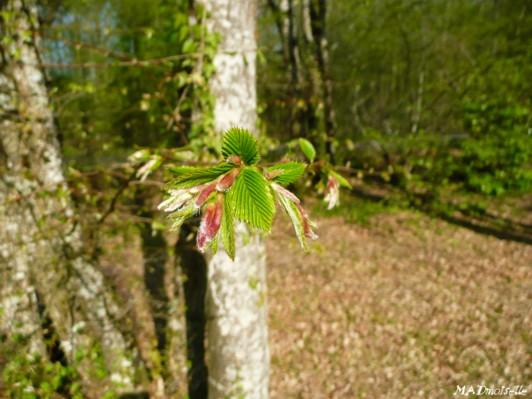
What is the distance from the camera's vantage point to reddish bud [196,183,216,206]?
0.65m

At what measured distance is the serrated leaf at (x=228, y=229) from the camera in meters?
0.65

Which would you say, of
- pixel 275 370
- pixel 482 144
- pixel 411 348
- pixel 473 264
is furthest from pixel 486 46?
pixel 275 370

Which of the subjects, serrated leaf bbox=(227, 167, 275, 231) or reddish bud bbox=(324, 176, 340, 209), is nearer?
serrated leaf bbox=(227, 167, 275, 231)

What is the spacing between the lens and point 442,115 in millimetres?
10773

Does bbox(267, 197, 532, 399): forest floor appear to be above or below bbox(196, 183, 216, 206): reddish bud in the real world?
below

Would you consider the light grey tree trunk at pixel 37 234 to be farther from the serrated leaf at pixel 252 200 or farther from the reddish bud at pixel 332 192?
the serrated leaf at pixel 252 200

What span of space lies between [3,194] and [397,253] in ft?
22.1

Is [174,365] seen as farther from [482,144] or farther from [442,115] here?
[442,115]

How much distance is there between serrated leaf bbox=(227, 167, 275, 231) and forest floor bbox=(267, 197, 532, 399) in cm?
438

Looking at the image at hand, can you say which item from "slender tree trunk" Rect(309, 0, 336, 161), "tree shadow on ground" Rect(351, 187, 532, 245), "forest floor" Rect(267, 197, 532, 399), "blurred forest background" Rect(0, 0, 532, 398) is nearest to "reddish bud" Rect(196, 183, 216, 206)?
"blurred forest background" Rect(0, 0, 532, 398)

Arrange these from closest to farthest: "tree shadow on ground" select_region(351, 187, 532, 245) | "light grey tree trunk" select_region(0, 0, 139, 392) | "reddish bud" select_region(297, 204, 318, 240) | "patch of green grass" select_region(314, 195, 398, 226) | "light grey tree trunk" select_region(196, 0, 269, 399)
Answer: "reddish bud" select_region(297, 204, 318, 240) < "light grey tree trunk" select_region(196, 0, 269, 399) < "light grey tree trunk" select_region(0, 0, 139, 392) < "tree shadow on ground" select_region(351, 187, 532, 245) < "patch of green grass" select_region(314, 195, 398, 226)

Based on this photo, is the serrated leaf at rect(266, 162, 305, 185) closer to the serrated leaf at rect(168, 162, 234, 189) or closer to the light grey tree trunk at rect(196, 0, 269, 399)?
the serrated leaf at rect(168, 162, 234, 189)

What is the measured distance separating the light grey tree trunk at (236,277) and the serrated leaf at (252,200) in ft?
4.84

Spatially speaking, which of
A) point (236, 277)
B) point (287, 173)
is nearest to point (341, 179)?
point (287, 173)
